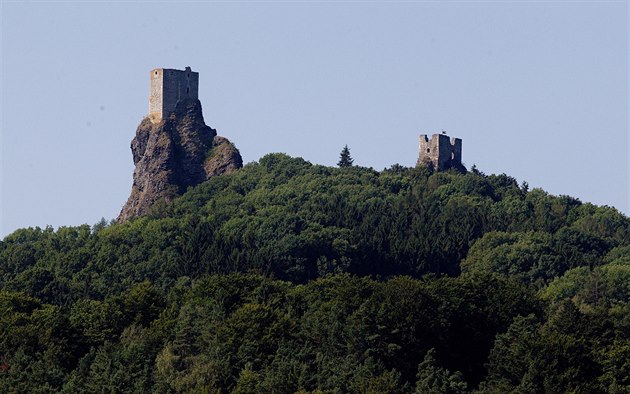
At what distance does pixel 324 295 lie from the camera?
100938 millimetres

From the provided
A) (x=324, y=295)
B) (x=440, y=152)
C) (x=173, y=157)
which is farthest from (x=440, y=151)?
(x=324, y=295)

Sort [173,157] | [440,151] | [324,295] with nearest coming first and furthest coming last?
[324,295]
[173,157]
[440,151]

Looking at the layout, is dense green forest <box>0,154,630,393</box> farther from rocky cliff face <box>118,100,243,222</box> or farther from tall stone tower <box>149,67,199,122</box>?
tall stone tower <box>149,67,199,122</box>

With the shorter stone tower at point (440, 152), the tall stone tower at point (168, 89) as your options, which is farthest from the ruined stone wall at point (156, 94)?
the shorter stone tower at point (440, 152)

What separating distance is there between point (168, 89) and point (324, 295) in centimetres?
4508

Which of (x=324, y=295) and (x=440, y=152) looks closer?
(x=324, y=295)

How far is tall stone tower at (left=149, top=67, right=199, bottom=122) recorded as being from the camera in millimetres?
142875

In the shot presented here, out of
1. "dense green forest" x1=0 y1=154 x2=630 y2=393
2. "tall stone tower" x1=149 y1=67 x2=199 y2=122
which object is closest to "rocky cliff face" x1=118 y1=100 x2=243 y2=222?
"tall stone tower" x1=149 y1=67 x2=199 y2=122

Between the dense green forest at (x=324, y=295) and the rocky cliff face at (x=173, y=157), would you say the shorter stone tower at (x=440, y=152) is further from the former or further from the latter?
the rocky cliff face at (x=173, y=157)

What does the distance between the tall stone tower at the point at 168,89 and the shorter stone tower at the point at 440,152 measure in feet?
50.5

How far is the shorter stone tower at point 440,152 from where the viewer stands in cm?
14838

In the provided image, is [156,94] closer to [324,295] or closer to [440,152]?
[440,152]

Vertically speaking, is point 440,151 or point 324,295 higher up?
point 440,151

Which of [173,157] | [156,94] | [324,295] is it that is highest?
[156,94]
